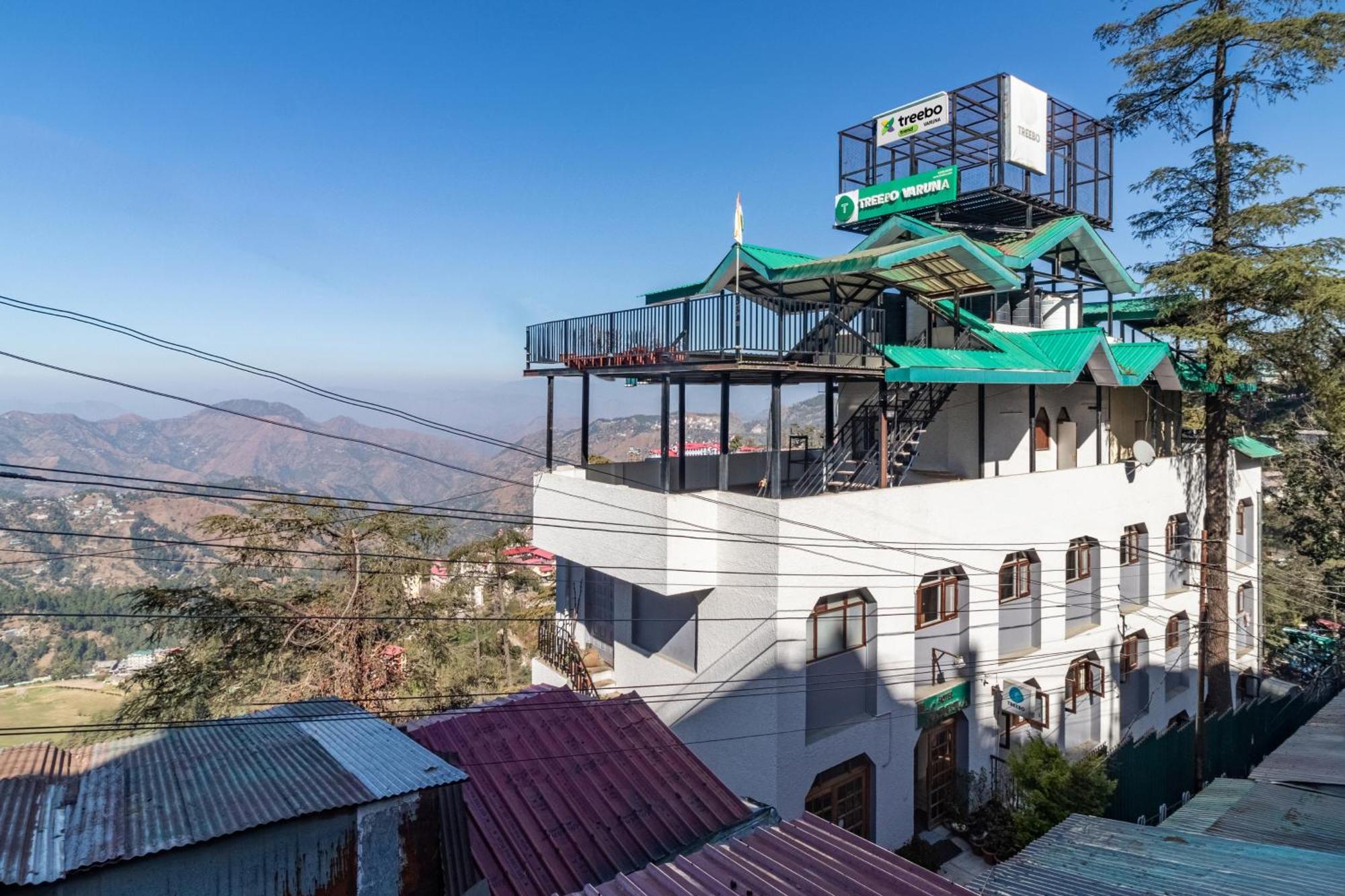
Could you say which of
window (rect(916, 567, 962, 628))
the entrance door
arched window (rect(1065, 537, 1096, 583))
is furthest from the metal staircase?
the entrance door

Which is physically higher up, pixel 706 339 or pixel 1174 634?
pixel 706 339

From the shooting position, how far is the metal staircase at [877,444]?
51.2ft

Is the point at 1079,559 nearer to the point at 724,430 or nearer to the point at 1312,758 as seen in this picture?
the point at 1312,758

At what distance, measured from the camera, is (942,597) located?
48.0 feet

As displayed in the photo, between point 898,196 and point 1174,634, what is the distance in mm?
13808

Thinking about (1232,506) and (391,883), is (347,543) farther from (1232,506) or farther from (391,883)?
(1232,506)

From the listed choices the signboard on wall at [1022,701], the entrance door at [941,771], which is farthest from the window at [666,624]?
the signboard on wall at [1022,701]

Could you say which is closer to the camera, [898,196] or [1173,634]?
[898,196]

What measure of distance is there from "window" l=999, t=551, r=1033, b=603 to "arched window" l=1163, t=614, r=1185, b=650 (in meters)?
6.78

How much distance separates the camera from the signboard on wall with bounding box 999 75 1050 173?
18672 mm

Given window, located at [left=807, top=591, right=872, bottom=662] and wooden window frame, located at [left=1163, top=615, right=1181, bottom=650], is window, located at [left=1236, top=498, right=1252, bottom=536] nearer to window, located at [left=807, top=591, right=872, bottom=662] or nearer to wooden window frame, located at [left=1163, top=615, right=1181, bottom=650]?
wooden window frame, located at [left=1163, top=615, right=1181, bottom=650]

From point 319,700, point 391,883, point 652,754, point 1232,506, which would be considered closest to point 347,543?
point 319,700

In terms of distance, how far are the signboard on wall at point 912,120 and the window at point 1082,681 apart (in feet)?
44.3

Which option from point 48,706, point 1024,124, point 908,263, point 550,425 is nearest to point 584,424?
point 550,425
